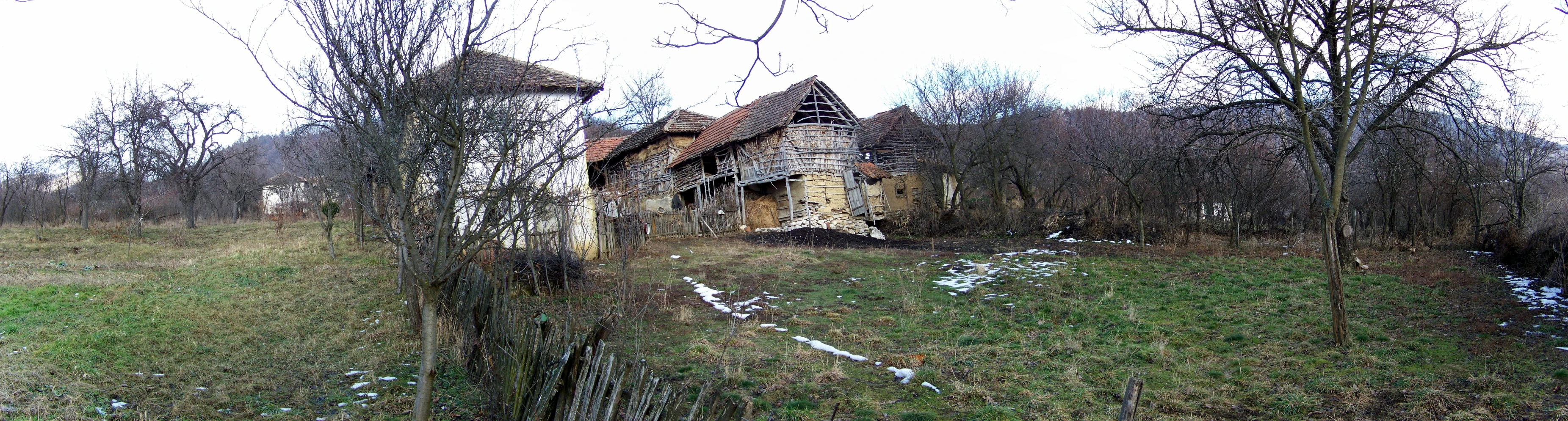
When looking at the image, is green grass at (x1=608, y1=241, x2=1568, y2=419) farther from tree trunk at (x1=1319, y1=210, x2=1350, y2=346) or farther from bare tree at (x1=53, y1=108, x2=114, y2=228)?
bare tree at (x1=53, y1=108, x2=114, y2=228)

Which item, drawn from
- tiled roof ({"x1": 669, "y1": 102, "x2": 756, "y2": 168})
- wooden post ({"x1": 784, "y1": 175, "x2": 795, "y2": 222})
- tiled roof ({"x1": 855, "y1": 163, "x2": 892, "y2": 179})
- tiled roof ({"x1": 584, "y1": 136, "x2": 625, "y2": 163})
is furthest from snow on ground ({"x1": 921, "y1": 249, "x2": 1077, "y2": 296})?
tiled roof ({"x1": 584, "y1": 136, "x2": 625, "y2": 163})

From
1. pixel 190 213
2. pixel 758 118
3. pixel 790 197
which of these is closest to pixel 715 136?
pixel 758 118

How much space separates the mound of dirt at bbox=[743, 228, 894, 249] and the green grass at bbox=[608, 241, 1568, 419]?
8.07 metres

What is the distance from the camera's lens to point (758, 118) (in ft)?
91.2

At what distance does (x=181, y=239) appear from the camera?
20.9m

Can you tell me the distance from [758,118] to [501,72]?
2305 cm

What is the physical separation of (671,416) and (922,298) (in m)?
8.08

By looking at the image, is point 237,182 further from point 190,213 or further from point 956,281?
point 956,281

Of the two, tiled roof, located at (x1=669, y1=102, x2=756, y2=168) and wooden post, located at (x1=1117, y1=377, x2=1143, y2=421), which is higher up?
tiled roof, located at (x1=669, y1=102, x2=756, y2=168)

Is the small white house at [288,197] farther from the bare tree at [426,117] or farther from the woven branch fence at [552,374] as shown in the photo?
the bare tree at [426,117]

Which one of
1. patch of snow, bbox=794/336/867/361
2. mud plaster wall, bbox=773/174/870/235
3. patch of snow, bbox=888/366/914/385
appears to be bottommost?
patch of snow, bbox=888/366/914/385

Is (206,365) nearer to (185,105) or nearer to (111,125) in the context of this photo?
(111,125)

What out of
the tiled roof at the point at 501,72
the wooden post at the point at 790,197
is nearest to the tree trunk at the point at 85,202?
the wooden post at the point at 790,197

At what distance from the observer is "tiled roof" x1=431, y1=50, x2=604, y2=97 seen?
445 centimetres
